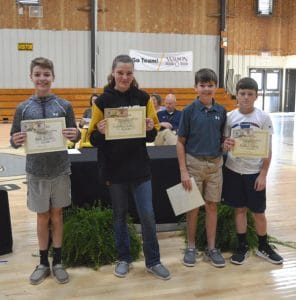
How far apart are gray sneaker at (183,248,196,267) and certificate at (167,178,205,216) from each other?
0.33m

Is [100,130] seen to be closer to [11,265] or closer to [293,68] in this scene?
[11,265]

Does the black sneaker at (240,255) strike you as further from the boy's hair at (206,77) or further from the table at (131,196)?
the boy's hair at (206,77)

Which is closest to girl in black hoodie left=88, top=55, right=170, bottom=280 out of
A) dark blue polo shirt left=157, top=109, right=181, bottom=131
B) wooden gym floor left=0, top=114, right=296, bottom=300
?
wooden gym floor left=0, top=114, right=296, bottom=300

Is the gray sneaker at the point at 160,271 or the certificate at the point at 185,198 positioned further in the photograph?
the certificate at the point at 185,198

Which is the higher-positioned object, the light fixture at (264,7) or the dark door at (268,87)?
the light fixture at (264,7)

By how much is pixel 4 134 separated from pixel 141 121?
342 inches

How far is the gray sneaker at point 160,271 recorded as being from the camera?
307 cm

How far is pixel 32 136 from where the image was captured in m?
2.79

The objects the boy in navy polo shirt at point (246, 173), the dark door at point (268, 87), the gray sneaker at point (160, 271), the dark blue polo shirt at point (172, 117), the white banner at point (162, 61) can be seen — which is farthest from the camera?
the dark door at point (268, 87)

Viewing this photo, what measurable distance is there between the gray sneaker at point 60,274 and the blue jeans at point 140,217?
1.25ft

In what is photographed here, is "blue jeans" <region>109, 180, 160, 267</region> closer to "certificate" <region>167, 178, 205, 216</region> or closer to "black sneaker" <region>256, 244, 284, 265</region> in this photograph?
"certificate" <region>167, 178, 205, 216</region>

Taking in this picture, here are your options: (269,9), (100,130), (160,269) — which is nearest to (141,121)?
(100,130)

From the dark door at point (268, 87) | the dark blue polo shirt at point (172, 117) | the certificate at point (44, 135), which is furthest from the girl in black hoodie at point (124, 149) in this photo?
the dark door at point (268, 87)

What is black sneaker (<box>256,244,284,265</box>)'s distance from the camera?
3.33 meters
